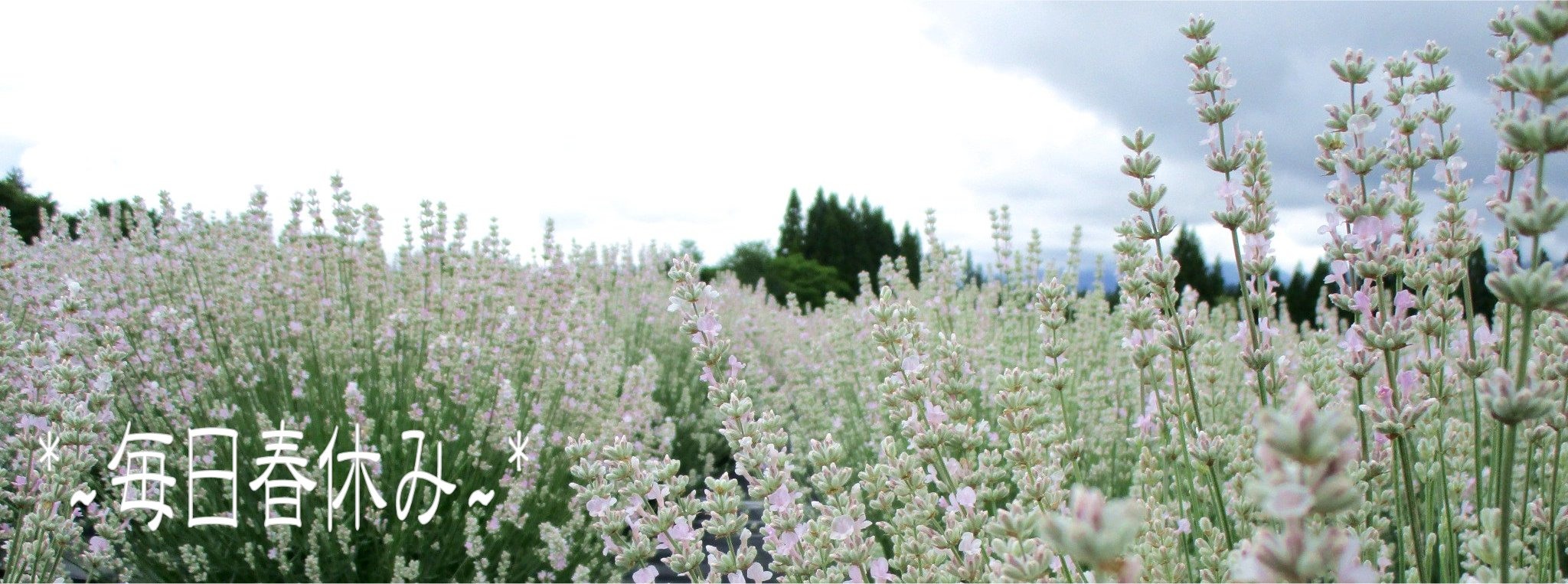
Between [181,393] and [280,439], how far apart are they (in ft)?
1.78

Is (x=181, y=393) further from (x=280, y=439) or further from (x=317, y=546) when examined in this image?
(x=317, y=546)

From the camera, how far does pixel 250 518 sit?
2.94 m

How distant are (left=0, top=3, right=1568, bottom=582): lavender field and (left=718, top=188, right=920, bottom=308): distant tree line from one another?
21.9 meters

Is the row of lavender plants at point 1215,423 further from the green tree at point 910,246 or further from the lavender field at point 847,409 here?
the green tree at point 910,246

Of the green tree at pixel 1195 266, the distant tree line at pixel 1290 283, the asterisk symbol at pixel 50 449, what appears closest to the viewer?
the asterisk symbol at pixel 50 449

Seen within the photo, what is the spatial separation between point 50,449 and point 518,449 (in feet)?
4.19

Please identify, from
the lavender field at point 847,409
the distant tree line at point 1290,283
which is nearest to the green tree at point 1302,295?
the distant tree line at point 1290,283

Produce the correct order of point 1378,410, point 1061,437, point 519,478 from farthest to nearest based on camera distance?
point 519,478 → point 1061,437 → point 1378,410

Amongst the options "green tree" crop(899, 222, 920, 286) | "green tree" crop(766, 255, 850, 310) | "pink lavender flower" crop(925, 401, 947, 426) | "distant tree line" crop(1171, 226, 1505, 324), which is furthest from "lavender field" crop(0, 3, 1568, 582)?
"green tree" crop(899, 222, 920, 286)

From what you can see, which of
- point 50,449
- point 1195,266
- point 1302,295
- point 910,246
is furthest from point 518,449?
point 910,246

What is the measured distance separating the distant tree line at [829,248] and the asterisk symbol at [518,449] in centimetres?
2464

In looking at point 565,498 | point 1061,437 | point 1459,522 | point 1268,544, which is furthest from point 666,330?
point 1268,544

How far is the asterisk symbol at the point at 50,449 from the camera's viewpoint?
71.1 inches

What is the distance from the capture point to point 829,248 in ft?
104
